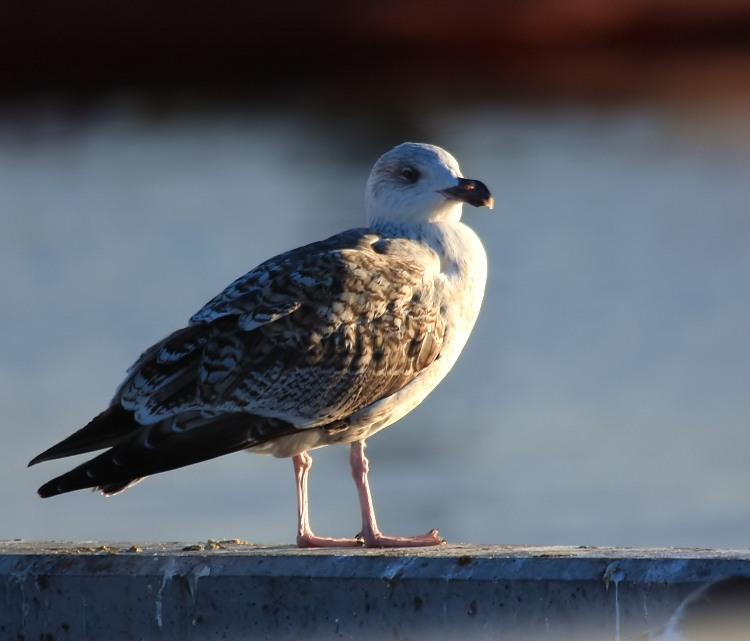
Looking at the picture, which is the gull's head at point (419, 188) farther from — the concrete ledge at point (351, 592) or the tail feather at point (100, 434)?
the concrete ledge at point (351, 592)

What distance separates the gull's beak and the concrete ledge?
64.2 inches

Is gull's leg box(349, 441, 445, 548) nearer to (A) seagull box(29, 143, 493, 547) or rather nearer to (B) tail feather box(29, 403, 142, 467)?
(A) seagull box(29, 143, 493, 547)

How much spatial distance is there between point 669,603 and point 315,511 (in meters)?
7.08

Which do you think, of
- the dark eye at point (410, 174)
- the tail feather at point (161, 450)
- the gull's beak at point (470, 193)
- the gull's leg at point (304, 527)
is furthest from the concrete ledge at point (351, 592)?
the dark eye at point (410, 174)

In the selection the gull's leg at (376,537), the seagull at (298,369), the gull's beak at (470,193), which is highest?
the gull's beak at (470,193)

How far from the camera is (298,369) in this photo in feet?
17.9

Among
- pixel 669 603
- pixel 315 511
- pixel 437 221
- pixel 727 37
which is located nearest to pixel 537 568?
pixel 669 603

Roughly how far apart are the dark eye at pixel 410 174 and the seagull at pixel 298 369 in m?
0.41

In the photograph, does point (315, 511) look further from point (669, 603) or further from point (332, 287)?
point (669, 603)

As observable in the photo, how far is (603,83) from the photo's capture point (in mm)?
29500

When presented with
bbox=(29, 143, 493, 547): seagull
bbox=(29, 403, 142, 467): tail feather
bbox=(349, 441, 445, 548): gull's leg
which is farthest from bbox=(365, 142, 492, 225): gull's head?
bbox=(29, 403, 142, 467): tail feather

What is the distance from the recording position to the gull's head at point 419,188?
6125 millimetres

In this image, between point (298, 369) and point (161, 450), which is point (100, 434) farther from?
point (298, 369)

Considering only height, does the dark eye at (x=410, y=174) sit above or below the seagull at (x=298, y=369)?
above
